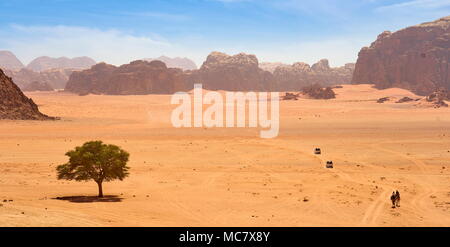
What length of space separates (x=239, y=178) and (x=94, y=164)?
28.2 ft

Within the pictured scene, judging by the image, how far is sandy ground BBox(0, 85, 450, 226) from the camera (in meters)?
16.8

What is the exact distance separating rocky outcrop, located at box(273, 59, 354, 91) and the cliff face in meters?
29.2

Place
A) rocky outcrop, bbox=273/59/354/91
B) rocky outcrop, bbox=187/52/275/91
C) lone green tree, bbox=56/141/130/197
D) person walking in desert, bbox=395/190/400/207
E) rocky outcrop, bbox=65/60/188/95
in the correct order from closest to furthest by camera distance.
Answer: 1. person walking in desert, bbox=395/190/400/207
2. lone green tree, bbox=56/141/130/197
3. rocky outcrop, bbox=65/60/188/95
4. rocky outcrop, bbox=187/52/275/91
5. rocky outcrop, bbox=273/59/354/91

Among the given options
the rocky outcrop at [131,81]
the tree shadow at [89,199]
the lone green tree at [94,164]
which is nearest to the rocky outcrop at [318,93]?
the rocky outcrop at [131,81]

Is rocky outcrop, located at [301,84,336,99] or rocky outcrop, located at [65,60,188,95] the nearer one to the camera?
rocky outcrop, located at [301,84,336,99]

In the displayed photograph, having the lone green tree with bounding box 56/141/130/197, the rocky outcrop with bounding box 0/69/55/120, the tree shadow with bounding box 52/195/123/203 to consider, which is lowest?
the tree shadow with bounding box 52/195/123/203

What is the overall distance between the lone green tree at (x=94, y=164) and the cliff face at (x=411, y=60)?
109770mm

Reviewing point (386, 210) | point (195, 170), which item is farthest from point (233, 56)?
point (386, 210)

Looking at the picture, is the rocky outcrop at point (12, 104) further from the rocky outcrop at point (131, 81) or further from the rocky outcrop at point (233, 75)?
the rocky outcrop at point (233, 75)

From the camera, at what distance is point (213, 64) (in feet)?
525

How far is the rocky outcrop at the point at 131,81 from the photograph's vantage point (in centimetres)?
13500

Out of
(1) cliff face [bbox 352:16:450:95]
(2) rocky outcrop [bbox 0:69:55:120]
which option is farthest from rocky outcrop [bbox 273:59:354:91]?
(2) rocky outcrop [bbox 0:69:55:120]

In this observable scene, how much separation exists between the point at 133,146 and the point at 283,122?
26945 millimetres

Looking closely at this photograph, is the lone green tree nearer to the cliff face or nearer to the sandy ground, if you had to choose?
the sandy ground
